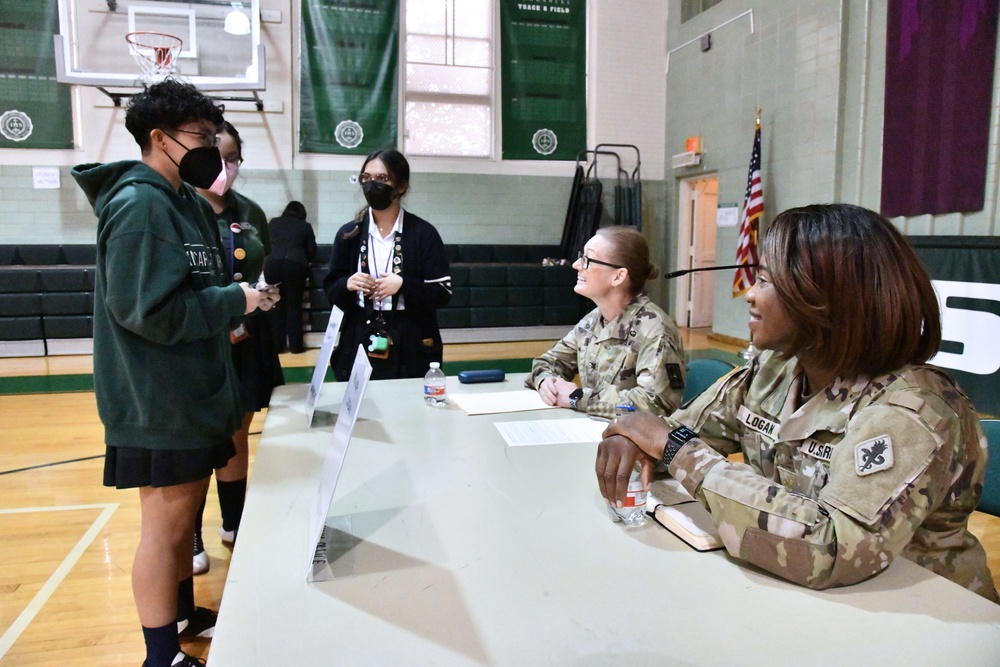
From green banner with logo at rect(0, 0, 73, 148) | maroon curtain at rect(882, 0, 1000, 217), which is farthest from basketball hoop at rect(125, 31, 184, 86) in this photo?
maroon curtain at rect(882, 0, 1000, 217)

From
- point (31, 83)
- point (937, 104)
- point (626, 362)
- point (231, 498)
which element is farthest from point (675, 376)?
point (31, 83)

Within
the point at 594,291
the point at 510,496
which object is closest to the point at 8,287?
the point at 594,291

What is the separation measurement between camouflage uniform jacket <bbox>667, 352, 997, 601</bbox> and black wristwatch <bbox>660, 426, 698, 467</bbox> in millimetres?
17

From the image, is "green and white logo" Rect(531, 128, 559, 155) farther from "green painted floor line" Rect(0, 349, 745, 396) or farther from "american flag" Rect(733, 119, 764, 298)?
"green painted floor line" Rect(0, 349, 745, 396)

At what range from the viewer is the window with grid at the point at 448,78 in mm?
7965

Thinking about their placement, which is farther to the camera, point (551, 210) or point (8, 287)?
point (551, 210)

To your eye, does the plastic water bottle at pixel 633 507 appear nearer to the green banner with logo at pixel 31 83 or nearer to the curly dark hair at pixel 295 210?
the curly dark hair at pixel 295 210

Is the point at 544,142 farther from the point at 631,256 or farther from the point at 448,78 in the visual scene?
the point at 631,256

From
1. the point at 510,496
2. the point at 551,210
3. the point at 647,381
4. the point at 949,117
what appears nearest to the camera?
the point at 510,496

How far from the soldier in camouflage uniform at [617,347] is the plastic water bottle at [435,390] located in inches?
12.3

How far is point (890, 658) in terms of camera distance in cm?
78

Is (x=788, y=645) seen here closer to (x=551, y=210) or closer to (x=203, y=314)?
(x=203, y=314)

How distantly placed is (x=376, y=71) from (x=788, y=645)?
7.97 metres

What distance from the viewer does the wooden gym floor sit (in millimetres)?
1844
